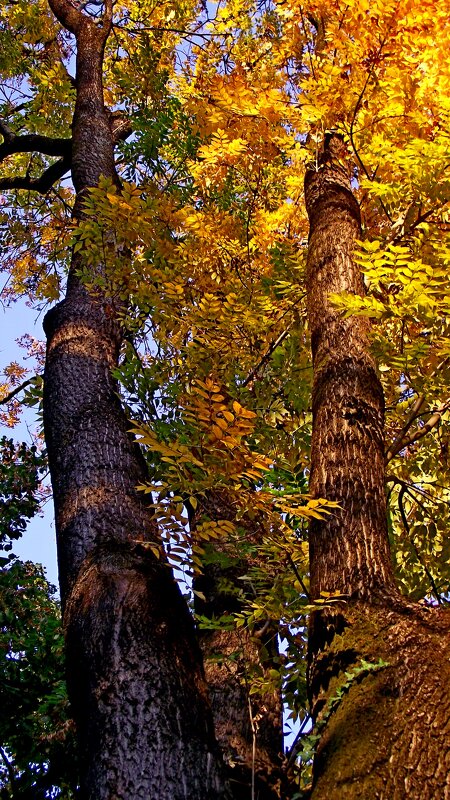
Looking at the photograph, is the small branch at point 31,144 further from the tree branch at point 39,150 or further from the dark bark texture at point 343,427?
the dark bark texture at point 343,427

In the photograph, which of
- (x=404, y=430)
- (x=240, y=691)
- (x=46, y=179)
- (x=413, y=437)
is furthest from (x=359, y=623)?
(x=46, y=179)

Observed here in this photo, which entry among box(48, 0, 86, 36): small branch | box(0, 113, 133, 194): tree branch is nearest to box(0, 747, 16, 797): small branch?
box(0, 113, 133, 194): tree branch

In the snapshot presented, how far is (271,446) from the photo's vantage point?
4.04 metres

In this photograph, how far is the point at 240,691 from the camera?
322 centimetres

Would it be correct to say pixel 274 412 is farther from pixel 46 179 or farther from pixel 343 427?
pixel 46 179

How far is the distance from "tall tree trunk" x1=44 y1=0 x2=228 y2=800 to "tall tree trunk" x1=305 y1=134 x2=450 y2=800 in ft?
1.47

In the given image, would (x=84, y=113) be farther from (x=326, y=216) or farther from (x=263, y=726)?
(x=263, y=726)

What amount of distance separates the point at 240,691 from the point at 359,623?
4.55 feet

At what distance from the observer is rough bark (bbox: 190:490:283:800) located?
279 cm

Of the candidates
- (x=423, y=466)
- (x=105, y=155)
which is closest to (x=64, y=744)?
(x=423, y=466)

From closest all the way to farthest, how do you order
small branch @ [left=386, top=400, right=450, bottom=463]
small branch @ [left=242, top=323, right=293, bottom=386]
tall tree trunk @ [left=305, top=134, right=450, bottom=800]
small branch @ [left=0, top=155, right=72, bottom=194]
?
tall tree trunk @ [left=305, top=134, right=450, bottom=800] < small branch @ [left=386, top=400, right=450, bottom=463] < small branch @ [left=242, top=323, right=293, bottom=386] < small branch @ [left=0, top=155, right=72, bottom=194]

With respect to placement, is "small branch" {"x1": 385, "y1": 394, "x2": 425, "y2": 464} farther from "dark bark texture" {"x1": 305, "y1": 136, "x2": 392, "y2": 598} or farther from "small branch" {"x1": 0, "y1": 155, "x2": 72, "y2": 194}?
"small branch" {"x1": 0, "y1": 155, "x2": 72, "y2": 194}

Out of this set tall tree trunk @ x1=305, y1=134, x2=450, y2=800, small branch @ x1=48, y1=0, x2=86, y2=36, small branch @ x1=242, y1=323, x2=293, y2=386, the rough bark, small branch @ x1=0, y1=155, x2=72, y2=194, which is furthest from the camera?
small branch @ x1=0, y1=155, x2=72, y2=194

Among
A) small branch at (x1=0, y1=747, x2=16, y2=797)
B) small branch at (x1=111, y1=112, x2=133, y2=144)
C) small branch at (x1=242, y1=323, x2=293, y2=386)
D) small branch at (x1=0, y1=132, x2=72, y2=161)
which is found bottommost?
small branch at (x1=0, y1=747, x2=16, y2=797)
